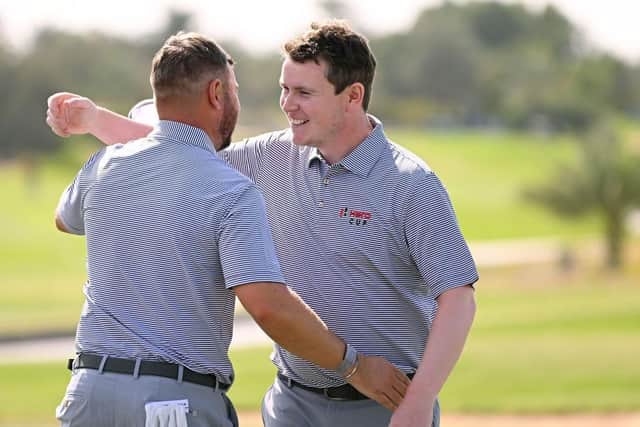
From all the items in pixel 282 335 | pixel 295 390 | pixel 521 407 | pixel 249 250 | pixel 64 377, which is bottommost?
pixel 64 377

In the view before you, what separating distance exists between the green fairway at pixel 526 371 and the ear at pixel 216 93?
882 centimetres

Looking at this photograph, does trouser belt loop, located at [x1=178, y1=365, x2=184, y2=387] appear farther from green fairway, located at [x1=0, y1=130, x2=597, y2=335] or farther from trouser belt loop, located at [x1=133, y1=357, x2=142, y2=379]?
green fairway, located at [x1=0, y1=130, x2=597, y2=335]

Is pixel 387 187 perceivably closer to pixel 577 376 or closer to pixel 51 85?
pixel 577 376

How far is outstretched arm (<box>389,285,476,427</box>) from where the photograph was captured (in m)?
4.01

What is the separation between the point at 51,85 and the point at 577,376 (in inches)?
2411

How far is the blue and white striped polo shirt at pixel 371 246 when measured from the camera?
4.20 meters

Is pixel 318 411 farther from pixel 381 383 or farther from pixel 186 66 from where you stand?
pixel 186 66

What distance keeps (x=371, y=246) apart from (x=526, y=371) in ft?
38.9

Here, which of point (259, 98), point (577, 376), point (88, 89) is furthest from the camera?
point (259, 98)

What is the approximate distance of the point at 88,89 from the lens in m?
80.9

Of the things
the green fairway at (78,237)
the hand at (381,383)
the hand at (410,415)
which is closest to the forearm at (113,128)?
the hand at (381,383)

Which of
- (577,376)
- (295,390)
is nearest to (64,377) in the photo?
(577,376)

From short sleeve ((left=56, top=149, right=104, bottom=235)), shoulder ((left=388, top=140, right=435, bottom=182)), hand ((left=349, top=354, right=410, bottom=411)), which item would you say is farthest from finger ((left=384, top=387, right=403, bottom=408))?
short sleeve ((left=56, top=149, right=104, bottom=235))

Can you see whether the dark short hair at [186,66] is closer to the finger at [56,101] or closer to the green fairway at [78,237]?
the finger at [56,101]
